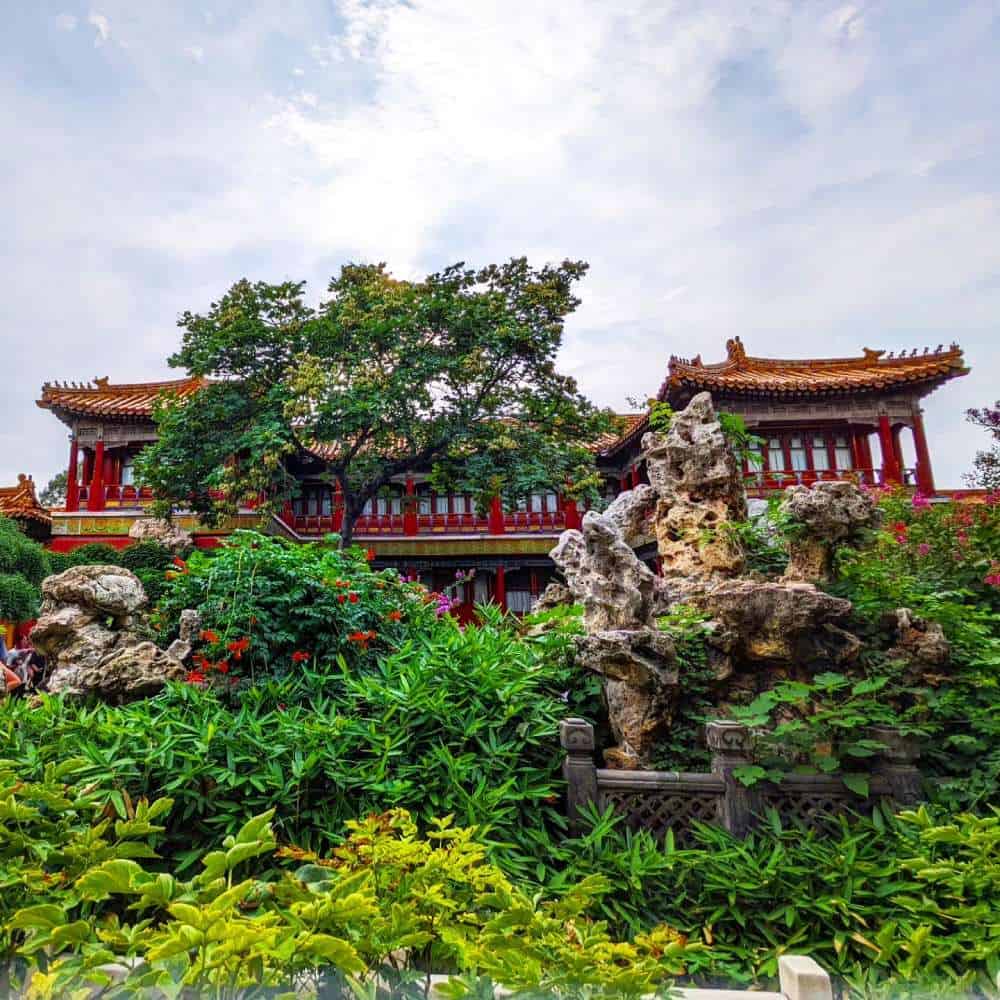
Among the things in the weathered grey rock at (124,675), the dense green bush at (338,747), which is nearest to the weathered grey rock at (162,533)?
the weathered grey rock at (124,675)

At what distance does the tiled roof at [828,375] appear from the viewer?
15234 millimetres

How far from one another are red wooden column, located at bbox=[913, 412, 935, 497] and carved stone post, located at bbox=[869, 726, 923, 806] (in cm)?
1469

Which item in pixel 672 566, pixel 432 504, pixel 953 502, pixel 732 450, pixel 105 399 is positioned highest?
pixel 105 399

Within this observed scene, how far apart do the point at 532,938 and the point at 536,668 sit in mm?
2841

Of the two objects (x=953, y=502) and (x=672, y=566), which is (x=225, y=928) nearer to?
(x=672, y=566)

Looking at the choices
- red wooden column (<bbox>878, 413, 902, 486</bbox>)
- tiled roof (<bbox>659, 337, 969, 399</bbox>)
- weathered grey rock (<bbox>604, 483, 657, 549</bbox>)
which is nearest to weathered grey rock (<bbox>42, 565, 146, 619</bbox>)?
weathered grey rock (<bbox>604, 483, 657, 549</bbox>)

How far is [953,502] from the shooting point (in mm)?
6305

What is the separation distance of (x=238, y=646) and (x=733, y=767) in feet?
10.8

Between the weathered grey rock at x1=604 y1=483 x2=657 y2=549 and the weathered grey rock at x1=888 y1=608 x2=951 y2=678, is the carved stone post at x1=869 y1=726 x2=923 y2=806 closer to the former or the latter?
the weathered grey rock at x1=888 y1=608 x2=951 y2=678

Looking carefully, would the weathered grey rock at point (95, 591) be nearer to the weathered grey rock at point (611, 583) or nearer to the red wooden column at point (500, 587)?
the weathered grey rock at point (611, 583)

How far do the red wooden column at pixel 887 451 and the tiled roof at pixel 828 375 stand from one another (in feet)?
2.98

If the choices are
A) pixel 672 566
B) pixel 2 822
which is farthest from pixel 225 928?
pixel 672 566

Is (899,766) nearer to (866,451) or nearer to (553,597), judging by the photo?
(553,597)

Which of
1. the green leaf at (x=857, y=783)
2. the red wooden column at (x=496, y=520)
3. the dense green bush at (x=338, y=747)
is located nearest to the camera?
the dense green bush at (x=338, y=747)
